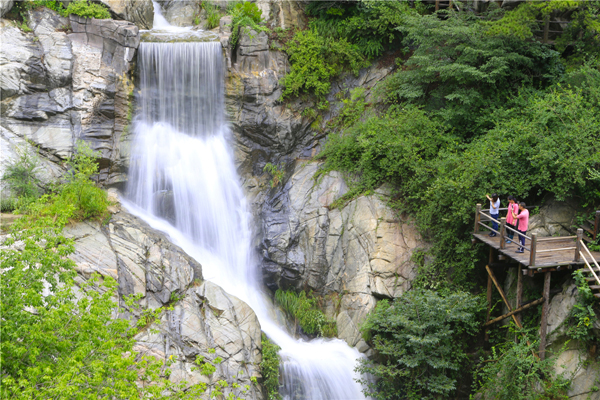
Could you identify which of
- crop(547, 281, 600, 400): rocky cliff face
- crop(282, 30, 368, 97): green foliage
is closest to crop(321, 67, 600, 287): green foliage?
crop(547, 281, 600, 400): rocky cliff face

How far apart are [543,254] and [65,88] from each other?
15835mm

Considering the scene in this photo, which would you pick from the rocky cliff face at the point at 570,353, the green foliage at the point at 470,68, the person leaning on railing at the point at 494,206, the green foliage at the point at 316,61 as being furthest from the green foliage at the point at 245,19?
the rocky cliff face at the point at 570,353

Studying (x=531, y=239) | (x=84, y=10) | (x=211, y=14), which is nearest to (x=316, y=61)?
(x=211, y=14)

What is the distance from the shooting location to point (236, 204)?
1686cm

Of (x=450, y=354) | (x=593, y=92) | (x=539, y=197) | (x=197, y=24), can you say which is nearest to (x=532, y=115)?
(x=593, y=92)

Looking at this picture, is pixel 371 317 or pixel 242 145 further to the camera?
pixel 242 145

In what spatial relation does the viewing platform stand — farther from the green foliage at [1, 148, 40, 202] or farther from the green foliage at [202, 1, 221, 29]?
the green foliage at [202, 1, 221, 29]

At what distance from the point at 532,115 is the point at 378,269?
21.7ft

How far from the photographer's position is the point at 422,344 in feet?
37.8

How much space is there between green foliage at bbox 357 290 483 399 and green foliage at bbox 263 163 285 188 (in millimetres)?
6765

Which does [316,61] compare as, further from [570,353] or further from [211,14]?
[570,353]

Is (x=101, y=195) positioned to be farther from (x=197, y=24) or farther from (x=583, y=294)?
(x=583, y=294)

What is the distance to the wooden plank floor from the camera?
1053cm

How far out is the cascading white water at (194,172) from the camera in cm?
1520
